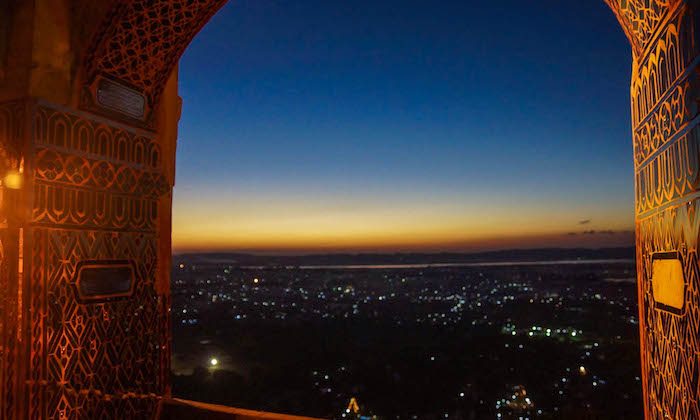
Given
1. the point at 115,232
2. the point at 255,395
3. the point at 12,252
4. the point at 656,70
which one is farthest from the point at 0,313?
the point at 255,395

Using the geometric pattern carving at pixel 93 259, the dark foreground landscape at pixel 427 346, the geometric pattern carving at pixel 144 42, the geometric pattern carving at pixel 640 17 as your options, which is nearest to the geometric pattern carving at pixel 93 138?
the geometric pattern carving at pixel 93 259

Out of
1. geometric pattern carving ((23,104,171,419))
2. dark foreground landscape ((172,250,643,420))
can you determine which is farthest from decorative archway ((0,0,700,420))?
dark foreground landscape ((172,250,643,420))

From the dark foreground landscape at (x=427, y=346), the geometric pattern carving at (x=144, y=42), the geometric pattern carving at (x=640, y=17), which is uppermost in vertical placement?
the geometric pattern carving at (x=144, y=42)

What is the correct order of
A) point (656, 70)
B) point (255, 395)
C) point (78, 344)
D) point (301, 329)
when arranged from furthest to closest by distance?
point (301, 329) → point (255, 395) → point (78, 344) → point (656, 70)

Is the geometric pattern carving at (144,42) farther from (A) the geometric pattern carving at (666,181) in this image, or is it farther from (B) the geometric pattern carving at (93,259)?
(A) the geometric pattern carving at (666,181)

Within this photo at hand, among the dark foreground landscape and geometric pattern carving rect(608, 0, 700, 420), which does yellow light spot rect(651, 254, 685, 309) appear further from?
the dark foreground landscape

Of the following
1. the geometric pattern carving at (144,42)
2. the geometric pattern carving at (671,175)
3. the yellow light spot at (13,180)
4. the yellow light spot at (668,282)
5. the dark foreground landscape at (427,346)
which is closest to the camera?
the geometric pattern carving at (671,175)

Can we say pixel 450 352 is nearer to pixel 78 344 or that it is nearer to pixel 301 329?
pixel 301 329
